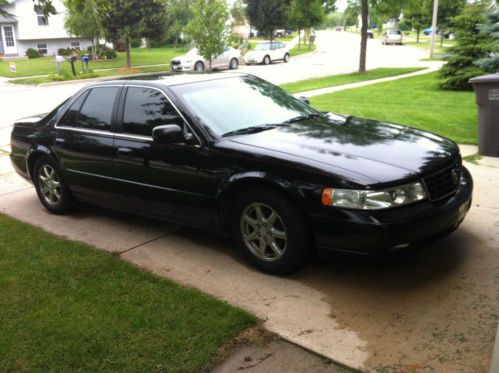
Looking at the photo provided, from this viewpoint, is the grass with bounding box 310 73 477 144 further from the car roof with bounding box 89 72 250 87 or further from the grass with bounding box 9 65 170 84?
the grass with bounding box 9 65 170 84

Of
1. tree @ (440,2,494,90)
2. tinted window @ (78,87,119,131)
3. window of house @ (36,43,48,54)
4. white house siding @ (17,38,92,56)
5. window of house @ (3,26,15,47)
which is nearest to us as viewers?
tinted window @ (78,87,119,131)

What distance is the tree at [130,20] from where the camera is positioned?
100 feet

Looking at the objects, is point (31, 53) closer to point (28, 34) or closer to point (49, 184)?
point (28, 34)

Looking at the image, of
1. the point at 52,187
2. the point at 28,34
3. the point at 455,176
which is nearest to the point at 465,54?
the point at 455,176

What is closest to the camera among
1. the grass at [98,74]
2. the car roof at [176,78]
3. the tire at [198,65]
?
the car roof at [176,78]

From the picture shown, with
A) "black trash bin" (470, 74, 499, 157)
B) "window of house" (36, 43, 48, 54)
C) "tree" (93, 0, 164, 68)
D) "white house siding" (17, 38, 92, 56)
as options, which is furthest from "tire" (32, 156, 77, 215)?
"window of house" (36, 43, 48, 54)

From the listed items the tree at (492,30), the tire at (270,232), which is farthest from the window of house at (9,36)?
the tire at (270,232)

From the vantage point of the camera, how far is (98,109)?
18.4 feet

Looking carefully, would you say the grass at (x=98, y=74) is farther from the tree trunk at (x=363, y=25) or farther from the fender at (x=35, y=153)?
the fender at (x=35, y=153)

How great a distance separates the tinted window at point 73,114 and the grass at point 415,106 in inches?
235

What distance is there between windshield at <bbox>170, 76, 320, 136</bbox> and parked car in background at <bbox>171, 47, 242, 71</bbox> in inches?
944

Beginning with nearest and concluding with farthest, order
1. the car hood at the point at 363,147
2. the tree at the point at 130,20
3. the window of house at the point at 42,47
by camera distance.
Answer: the car hood at the point at 363,147 < the tree at the point at 130,20 < the window of house at the point at 42,47

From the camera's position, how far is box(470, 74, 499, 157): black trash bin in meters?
7.49

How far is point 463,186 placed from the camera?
436cm
